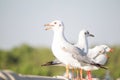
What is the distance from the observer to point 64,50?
30.8 ft

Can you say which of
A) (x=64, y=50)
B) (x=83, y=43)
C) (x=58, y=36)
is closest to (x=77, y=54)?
(x=64, y=50)

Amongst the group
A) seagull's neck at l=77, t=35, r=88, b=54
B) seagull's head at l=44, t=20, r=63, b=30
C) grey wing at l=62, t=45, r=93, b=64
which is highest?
seagull's head at l=44, t=20, r=63, b=30

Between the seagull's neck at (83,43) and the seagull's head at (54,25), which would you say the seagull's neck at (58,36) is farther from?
the seagull's neck at (83,43)

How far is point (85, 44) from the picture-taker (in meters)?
10.2

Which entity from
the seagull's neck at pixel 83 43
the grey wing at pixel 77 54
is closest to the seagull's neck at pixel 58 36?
the grey wing at pixel 77 54

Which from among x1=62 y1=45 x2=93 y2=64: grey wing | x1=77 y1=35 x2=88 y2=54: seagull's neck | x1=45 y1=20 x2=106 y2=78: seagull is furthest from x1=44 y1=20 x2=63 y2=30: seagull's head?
x1=77 y1=35 x2=88 y2=54: seagull's neck

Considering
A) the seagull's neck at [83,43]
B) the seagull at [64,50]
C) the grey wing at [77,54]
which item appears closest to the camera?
the seagull at [64,50]

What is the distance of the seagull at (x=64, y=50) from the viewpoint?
9.31 m

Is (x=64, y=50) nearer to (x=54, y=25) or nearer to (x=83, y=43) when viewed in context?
(x=54, y=25)

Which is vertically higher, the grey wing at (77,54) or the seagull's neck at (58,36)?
the seagull's neck at (58,36)

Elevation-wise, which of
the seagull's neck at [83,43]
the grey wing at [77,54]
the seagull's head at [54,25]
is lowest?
the grey wing at [77,54]

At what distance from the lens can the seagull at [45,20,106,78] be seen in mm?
9312

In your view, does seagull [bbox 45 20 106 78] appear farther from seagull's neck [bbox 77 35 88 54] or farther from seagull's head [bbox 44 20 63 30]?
seagull's neck [bbox 77 35 88 54]

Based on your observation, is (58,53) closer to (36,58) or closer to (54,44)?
(54,44)
